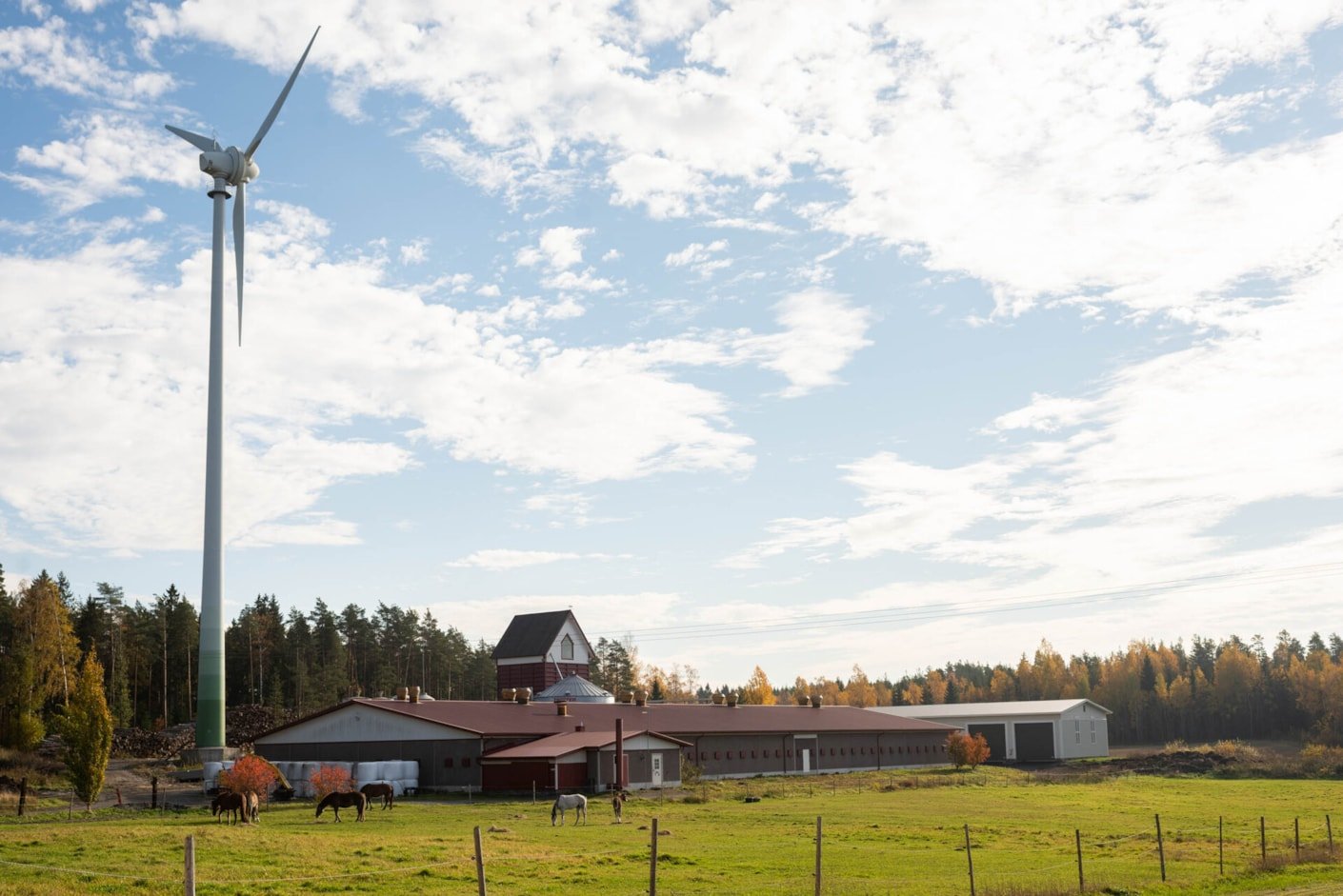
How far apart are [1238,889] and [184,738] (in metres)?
78.2

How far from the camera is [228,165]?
65250 millimetres

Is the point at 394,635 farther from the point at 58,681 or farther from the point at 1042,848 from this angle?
the point at 1042,848

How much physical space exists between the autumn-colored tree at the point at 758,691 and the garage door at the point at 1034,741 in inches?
2034

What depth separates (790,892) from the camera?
79.2 feet

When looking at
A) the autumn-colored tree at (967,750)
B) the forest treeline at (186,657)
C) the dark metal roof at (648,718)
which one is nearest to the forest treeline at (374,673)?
the forest treeline at (186,657)

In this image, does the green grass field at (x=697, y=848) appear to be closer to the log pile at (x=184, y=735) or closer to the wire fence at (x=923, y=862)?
the wire fence at (x=923, y=862)

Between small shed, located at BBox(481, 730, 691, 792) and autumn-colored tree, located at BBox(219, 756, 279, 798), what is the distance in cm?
1184

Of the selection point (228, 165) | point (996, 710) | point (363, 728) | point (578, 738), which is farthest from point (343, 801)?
point (996, 710)

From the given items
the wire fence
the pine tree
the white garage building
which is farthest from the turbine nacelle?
the white garage building

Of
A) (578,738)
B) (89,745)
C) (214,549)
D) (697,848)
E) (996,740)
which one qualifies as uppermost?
(214,549)

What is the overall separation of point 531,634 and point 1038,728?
41823 millimetres

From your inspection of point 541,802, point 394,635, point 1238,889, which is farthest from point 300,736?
point 394,635

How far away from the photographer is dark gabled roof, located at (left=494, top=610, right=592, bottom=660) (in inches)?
3735

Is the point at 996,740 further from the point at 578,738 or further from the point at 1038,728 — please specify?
the point at 578,738
